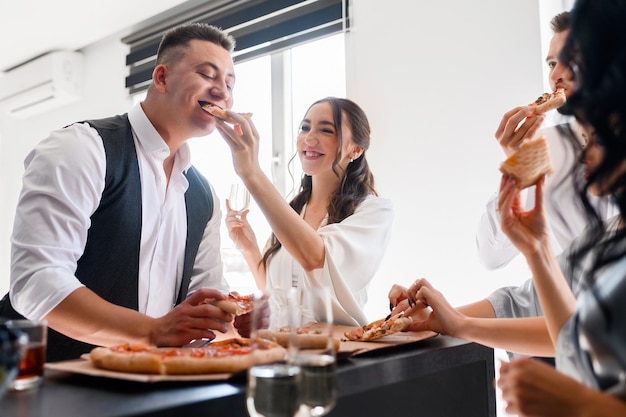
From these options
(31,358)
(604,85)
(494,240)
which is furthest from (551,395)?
(494,240)

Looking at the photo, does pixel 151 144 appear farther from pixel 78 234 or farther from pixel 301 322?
pixel 301 322

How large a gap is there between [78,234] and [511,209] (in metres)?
1.14

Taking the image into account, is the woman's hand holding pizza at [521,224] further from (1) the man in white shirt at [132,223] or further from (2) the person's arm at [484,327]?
(1) the man in white shirt at [132,223]

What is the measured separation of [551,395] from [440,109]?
7.24ft

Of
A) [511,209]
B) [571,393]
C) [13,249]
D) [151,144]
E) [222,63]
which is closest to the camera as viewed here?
[571,393]

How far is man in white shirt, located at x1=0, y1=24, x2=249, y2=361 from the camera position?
1.41 metres

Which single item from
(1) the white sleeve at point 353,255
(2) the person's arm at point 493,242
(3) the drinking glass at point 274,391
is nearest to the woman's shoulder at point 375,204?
(1) the white sleeve at point 353,255

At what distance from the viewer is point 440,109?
294 centimetres

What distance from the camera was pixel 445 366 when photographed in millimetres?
1398

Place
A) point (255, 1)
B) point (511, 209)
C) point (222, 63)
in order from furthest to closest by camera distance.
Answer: point (255, 1), point (222, 63), point (511, 209)

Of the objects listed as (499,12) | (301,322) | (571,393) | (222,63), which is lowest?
(571,393)

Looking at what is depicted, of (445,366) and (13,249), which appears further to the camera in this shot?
(13,249)

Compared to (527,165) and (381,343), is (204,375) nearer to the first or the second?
(381,343)

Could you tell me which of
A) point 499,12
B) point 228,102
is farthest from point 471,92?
point 228,102
